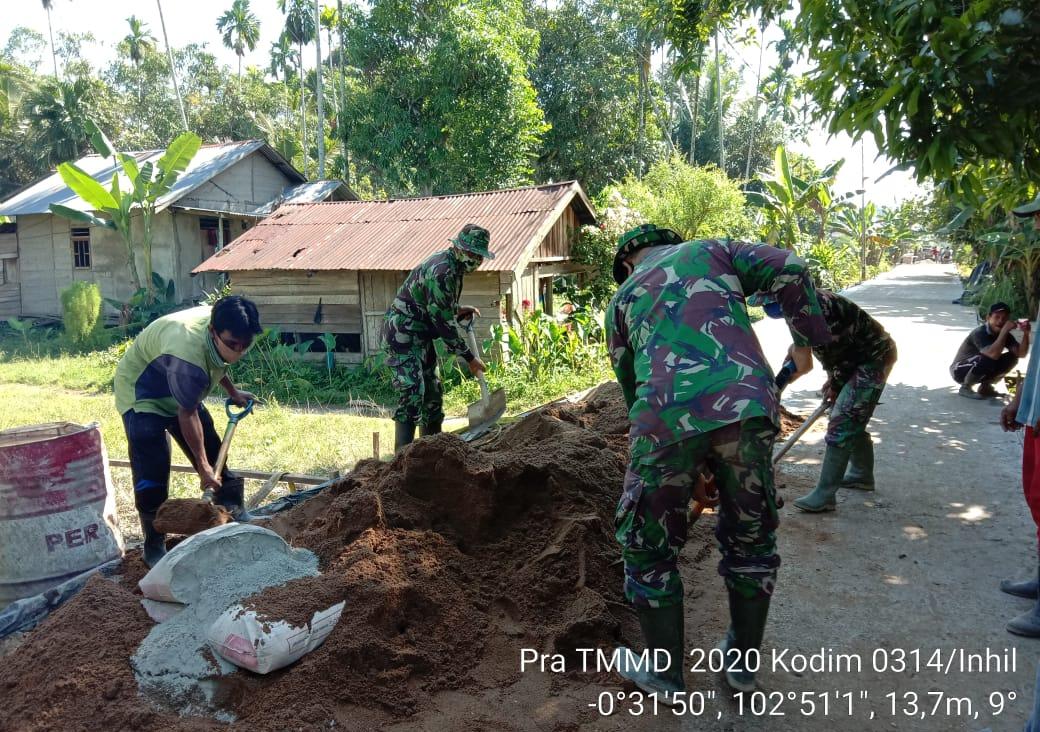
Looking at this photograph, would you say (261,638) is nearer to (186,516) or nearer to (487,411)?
(186,516)

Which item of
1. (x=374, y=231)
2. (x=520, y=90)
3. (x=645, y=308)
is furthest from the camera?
(x=520, y=90)

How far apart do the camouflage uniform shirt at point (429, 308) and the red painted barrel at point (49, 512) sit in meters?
2.32

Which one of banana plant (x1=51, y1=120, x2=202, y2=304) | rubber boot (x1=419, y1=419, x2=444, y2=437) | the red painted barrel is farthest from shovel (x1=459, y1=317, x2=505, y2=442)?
banana plant (x1=51, y1=120, x2=202, y2=304)

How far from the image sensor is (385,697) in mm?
2590

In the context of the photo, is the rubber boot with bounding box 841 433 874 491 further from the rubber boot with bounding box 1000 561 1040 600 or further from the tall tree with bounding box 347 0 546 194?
the tall tree with bounding box 347 0 546 194

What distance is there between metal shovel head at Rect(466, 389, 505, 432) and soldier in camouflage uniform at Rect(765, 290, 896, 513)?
8.80 ft

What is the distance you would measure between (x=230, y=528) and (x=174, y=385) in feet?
3.14

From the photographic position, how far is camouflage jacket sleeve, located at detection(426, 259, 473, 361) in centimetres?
549

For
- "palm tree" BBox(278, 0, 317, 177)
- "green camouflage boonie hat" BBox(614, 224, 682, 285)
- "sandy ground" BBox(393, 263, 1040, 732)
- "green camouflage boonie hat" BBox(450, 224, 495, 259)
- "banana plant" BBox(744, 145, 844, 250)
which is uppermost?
"palm tree" BBox(278, 0, 317, 177)

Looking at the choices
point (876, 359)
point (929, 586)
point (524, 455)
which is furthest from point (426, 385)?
point (929, 586)

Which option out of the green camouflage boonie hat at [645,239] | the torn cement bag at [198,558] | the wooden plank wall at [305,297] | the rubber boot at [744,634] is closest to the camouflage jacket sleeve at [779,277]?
the green camouflage boonie hat at [645,239]

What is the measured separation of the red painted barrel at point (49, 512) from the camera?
12.1 ft

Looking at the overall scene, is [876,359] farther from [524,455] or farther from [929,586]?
[524,455]

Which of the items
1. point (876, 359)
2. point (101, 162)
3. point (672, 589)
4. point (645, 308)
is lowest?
point (672, 589)
